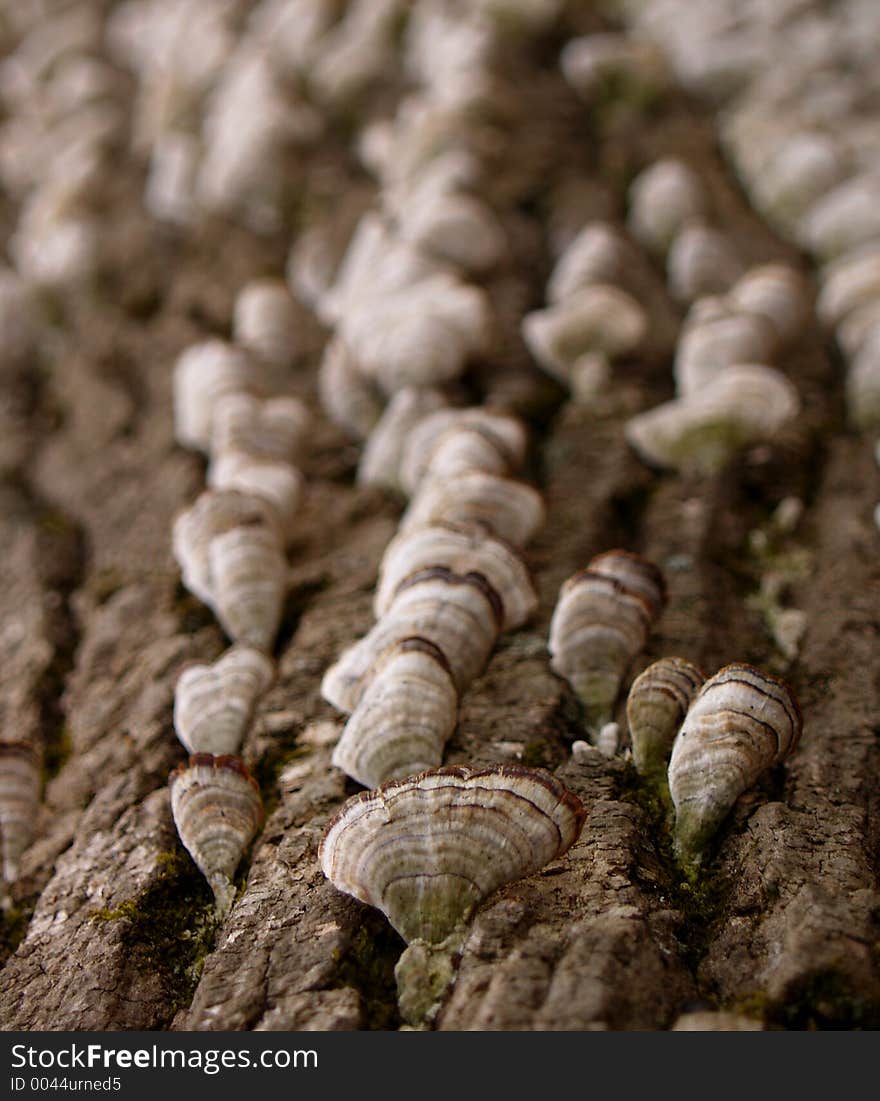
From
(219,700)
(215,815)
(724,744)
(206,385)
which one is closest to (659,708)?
(724,744)

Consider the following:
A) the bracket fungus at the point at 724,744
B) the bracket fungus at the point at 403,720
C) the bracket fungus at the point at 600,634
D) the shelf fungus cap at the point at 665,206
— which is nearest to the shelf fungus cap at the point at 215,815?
the bracket fungus at the point at 403,720

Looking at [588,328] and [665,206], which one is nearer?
[588,328]

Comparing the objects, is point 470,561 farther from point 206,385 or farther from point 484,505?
point 206,385

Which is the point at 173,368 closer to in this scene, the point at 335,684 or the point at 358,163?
the point at 358,163

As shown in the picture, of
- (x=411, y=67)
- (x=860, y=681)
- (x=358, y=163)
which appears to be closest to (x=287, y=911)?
(x=860, y=681)

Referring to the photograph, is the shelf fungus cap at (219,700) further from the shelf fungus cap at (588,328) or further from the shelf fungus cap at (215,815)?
the shelf fungus cap at (588,328)

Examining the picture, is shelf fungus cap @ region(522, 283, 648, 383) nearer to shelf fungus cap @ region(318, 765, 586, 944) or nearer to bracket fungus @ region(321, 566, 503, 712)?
bracket fungus @ region(321, 566, 503, 712)

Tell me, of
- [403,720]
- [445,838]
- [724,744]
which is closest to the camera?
[445,838]
